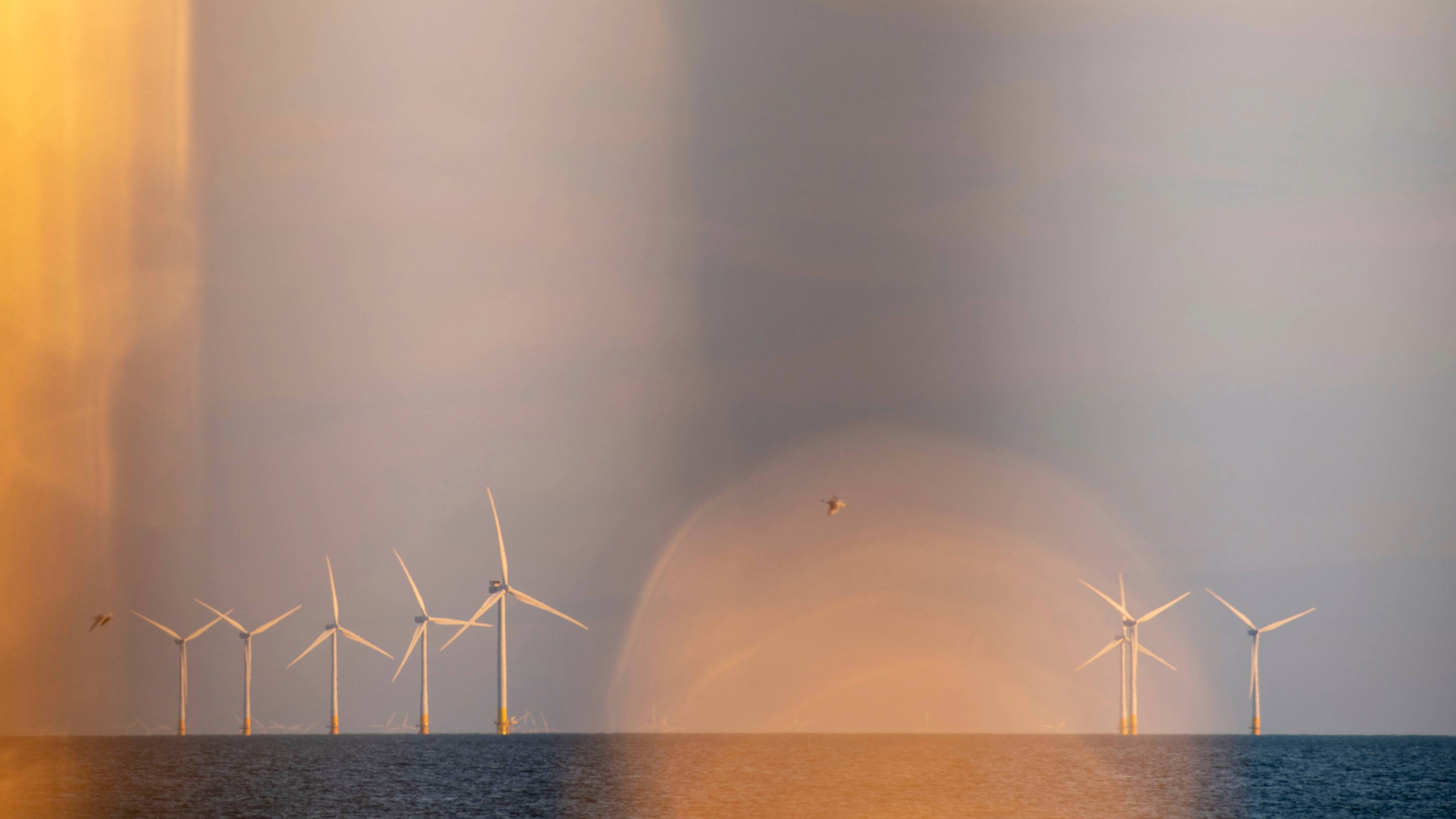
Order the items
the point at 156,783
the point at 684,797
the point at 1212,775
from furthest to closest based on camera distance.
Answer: the point at 1212,775, the point at 156,783, the point at 684,797

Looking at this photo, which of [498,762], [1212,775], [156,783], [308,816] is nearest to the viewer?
[308,816]

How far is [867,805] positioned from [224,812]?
50.0m

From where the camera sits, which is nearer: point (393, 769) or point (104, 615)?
point (104, 615)

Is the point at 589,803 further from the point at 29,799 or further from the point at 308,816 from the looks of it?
the point at 29,799

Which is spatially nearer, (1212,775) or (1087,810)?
(1087,810)

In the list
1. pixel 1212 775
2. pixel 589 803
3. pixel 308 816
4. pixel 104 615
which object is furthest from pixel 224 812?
pixel 1212 775

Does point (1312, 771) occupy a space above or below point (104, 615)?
below

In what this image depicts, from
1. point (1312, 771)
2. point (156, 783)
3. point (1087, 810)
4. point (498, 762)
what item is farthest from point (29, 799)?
point (1312, 771)

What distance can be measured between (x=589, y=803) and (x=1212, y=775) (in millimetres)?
82851

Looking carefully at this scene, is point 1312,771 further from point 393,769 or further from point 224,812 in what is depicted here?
point 224,812

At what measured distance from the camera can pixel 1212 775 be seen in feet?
535

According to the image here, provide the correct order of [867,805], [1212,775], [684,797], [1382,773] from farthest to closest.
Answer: [1382,773] < [1212,775] < [684,797] < [867,805]

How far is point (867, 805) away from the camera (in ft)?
377

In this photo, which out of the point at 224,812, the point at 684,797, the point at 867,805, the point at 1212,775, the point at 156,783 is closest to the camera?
the point at 224,812
